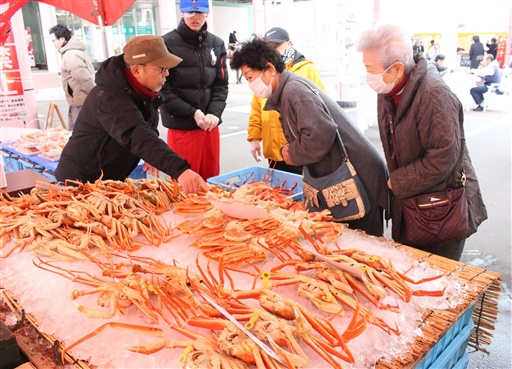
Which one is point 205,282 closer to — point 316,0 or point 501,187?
point 501,187

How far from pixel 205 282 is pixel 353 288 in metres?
0.42

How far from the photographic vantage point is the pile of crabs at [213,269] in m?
1.02

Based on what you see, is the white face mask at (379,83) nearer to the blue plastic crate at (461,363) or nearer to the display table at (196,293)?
the display table at (196,293)

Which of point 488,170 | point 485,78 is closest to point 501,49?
point 485,78

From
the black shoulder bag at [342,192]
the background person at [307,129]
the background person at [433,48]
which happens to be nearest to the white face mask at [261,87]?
the background person at [307,129]

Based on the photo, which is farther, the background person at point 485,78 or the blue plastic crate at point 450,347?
the background person at point 485,78

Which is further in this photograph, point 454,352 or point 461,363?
point 461,363

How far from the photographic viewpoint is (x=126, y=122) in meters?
2.05

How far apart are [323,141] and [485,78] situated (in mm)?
10155

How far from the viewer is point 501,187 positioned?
5027 mm

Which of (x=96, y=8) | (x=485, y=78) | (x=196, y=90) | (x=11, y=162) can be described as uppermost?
(x=96, y=8)

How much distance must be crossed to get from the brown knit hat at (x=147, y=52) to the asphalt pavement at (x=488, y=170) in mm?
2211

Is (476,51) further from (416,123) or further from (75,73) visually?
(416,123)

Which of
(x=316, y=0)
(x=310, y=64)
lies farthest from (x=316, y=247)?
(x=316, y=0)
